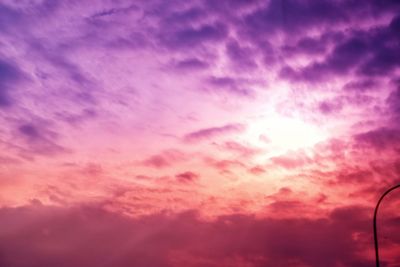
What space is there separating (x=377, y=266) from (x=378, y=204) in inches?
140

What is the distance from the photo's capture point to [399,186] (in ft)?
82.2

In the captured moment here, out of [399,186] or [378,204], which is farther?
[378,204]

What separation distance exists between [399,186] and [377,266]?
4582 millimetres

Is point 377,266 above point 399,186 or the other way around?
the other way around

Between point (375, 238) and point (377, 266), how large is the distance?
64.4 inches

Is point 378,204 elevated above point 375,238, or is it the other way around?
point 378,204

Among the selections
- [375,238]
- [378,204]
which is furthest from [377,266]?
[378,204]

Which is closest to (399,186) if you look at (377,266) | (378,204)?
(378,204)

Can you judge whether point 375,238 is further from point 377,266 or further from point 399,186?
point 399,186

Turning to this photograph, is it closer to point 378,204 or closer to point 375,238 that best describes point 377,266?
point 375,238

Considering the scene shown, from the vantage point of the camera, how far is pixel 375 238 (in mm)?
26391

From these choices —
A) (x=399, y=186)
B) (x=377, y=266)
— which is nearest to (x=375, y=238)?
(x=377, y=266)

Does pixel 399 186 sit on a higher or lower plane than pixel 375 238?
higher

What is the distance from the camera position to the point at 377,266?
2547cm
